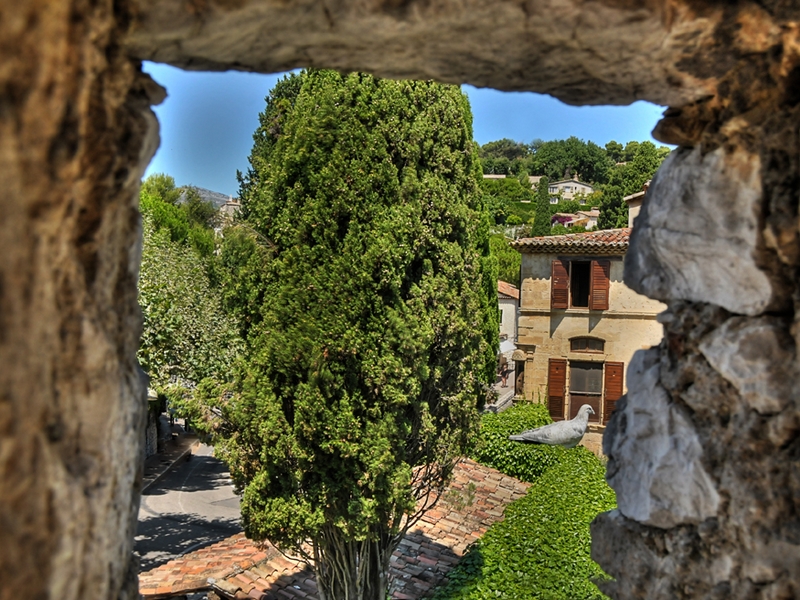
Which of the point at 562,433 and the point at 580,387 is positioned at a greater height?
the point at 580,387

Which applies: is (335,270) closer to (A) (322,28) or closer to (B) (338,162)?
(B) (338,162)

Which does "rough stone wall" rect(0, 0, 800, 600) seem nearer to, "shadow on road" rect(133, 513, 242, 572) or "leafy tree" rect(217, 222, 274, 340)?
"leafy tree" rect(217, 222, 274, 340)

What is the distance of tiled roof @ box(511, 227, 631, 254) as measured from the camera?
48.2 ft

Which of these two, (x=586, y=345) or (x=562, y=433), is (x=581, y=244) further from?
(x=562, y=433)

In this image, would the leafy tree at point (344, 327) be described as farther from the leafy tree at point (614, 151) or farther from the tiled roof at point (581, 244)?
the leafy tree at point (614, 151)

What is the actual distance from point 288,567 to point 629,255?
25.6 feet

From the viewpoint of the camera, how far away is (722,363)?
243cm

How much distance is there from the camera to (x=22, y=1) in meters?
1.46

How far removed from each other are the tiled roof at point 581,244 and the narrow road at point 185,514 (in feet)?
A: 28.4

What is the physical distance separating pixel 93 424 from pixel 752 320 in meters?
2.19

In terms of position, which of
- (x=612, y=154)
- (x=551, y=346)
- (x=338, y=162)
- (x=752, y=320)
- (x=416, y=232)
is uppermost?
(x=612, y=154)

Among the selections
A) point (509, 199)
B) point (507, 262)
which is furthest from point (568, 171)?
point (507, 262)

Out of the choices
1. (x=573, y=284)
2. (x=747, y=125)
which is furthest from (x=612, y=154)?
(x=747, y=125)

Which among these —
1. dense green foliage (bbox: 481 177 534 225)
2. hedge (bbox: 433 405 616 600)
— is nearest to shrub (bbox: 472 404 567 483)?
hedge (bbox: 433 405 616 600)
